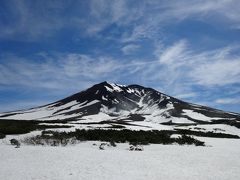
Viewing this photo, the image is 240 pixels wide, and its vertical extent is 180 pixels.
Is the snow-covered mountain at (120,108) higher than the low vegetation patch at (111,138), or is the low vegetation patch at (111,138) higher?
the snow-covered mountain at (120,108)

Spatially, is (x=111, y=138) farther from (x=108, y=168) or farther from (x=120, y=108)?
(x=120, y=108)

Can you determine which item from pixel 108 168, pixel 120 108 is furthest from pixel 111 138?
pixel 120 108

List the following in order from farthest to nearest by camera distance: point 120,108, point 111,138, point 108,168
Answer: point 120,108 → point 111,138 → point 108,168

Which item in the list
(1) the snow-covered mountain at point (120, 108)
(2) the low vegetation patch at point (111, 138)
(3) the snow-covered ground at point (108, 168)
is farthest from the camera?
(1) the snow-covered mountain at point (120, 108)

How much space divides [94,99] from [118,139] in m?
132

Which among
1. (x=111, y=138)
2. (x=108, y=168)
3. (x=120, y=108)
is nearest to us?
(x=108, y=168)

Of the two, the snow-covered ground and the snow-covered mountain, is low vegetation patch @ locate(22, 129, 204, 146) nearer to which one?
the snow-covered ground

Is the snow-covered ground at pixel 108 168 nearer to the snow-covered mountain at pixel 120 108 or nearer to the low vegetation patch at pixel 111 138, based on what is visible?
the low vegetation patch at pixel 111 138

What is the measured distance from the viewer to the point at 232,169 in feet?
49.5

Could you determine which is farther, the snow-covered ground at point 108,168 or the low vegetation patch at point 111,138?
the low vegetation patch at point 111,138

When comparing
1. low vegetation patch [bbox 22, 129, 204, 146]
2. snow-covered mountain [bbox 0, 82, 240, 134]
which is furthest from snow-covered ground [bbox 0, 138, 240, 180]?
snow-covered mountain [bbox 0, 82, 240, 134]

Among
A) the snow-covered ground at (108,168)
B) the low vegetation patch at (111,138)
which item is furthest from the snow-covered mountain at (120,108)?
the snow-covered ground at (108,168)

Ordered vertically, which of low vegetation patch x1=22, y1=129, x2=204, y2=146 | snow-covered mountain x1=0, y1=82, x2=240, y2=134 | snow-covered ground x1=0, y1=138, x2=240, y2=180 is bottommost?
snow-covered ground x1=0, y1=138, x2=240, y2=180

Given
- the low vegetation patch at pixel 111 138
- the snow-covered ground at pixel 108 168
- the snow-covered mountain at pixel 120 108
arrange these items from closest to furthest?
the snow-covered ground at pixel 108 168, the low vegetation patch at pixel 111 138, the snow-covered mountain at pixel 120 108
